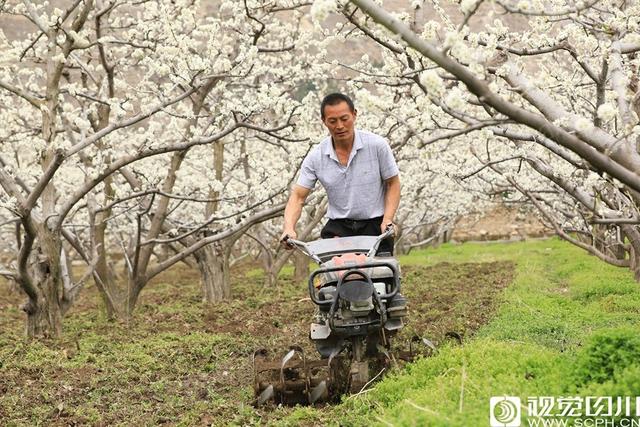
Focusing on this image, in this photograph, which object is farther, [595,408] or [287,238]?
[287,238]

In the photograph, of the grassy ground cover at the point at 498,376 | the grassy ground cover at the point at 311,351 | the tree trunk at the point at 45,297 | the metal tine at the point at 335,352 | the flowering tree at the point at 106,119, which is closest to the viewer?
the grassy ground cover at the point at 498,376

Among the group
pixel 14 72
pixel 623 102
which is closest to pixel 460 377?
pixel 623 102

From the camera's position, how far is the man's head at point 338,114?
247 inches

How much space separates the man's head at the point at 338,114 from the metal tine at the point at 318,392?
81.1 inches

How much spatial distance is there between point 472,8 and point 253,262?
32.0 m

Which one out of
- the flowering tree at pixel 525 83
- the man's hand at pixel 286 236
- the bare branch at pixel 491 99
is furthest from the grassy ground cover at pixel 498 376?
the man's hand at pixel 286 236

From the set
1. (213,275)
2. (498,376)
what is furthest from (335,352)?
(213,275)

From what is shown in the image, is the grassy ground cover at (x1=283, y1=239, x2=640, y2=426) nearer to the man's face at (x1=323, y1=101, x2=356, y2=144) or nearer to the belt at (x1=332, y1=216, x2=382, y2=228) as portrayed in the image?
the belt at (x1=332, y1=216, x2=382, y2=228)

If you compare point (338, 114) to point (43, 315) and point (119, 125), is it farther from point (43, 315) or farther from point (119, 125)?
point (43, 315)

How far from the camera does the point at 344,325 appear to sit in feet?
19.2

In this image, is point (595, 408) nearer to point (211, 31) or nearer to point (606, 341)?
point (606, 341)

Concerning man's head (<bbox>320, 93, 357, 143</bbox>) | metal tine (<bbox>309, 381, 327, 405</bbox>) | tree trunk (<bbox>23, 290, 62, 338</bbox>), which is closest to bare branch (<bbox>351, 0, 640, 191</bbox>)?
man's head (<bbox>320, 93, 357, 143</bbox>)

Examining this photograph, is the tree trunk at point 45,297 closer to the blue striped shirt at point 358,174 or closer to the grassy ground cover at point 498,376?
the blue striped shirt at point 358,174

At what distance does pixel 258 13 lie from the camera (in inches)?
509
